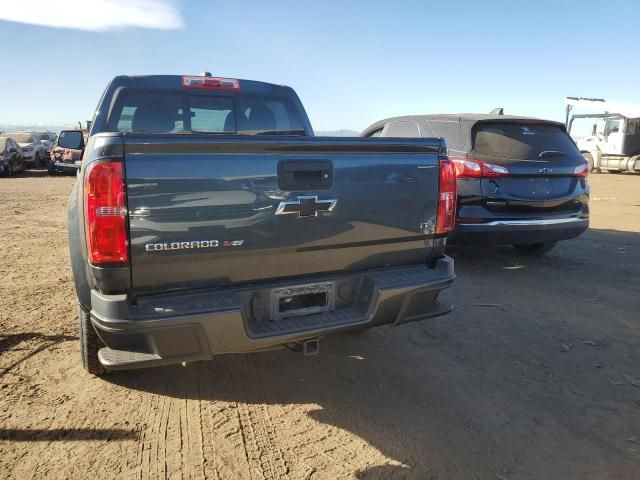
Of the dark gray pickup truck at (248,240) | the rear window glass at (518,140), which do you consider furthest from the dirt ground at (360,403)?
the rear window glass at (518,140)

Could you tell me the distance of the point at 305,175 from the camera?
8.70 feet

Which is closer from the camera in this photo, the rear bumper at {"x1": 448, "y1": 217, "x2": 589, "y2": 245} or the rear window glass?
the rear bumper at {"x1": 448, "y1": 217, "x2": 589, "y2": 245}

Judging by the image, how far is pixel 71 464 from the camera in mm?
2521

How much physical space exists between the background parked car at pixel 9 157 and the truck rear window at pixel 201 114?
1816 centimetres

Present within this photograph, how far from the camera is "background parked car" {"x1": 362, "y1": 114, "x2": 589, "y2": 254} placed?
18.1ft

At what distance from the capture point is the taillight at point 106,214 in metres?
2.22

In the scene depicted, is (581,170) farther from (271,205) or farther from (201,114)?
(271,205)

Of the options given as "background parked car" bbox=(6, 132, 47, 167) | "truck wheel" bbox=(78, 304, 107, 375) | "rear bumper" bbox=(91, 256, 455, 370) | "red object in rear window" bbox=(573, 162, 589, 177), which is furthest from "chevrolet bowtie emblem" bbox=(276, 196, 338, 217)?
"background parked car" bbox=(6, 132, 47, 167)

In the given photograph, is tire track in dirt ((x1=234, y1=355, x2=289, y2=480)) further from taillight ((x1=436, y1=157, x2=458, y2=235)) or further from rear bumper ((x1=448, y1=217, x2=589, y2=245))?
rear bumper ((x1=448, y1=217, x2=589, y2=245))

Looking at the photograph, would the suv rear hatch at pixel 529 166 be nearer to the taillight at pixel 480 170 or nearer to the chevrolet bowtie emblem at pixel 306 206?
the taillight at pixel 480 170

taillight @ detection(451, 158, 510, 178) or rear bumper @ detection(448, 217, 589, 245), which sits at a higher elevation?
taillight @ detection(451, 158, 510, 178)

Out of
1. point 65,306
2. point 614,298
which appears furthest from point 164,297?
point 614,298

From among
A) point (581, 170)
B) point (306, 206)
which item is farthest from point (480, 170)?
point (306, 206)

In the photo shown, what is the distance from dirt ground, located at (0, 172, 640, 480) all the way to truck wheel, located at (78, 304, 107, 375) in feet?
0.39
